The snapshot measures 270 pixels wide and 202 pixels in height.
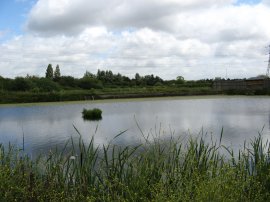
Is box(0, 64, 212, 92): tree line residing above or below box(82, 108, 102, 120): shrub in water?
above

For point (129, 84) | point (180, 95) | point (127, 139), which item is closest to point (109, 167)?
point (127, 139)

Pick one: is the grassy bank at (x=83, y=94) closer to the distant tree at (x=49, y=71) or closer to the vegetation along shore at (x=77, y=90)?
the vegetation along shore at (x=77, y=90)

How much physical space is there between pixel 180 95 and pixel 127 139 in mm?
32577

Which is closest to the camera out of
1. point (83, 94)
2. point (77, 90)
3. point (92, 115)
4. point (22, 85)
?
point (92, 115)

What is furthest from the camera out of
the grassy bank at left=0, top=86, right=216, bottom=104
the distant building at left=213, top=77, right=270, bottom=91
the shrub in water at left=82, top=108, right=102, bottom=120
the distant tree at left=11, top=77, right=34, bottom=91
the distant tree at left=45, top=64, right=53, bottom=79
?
the distant tree at left=45, top=64, right=53, bottom=79

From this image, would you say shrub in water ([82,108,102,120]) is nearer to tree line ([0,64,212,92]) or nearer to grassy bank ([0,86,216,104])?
grassy bank ([0,86,216,104])

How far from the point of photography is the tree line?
43.5 meters

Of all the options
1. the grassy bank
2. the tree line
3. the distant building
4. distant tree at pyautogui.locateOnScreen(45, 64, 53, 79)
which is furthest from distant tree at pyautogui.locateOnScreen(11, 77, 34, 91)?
the distant building

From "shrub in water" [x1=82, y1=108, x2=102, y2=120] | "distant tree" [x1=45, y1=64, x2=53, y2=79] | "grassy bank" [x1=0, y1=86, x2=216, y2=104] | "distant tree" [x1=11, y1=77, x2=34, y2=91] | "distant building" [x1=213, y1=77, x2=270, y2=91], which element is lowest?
"shrub in water" [x1=82, y1=108, x2=102, y2=120]

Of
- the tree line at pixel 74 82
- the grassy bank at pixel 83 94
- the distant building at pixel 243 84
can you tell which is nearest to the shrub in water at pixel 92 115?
the grassy bank at pixel 83 94

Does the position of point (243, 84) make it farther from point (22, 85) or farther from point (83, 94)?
point (22, 85)

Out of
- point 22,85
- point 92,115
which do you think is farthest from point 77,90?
point 92,115

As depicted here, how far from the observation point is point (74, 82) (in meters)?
51.7

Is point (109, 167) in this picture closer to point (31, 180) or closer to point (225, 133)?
point (31, 180)
